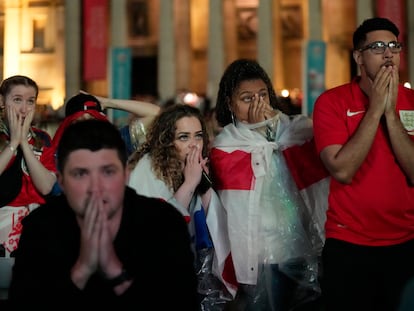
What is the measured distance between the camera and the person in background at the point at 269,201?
5441 millimetres

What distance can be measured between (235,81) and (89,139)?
8.67ft

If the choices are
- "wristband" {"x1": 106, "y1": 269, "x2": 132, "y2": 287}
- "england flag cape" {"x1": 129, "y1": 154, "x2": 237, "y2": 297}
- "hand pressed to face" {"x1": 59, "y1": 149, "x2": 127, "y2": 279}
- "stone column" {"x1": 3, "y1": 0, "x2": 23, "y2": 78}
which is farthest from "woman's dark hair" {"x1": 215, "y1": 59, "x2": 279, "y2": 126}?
"stone column" {"x1": 3, "y1": 0, "x2": 23, "y2": 78}

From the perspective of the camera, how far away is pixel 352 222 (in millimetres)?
4633

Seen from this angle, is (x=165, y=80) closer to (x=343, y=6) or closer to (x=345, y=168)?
(x=343, y=6)

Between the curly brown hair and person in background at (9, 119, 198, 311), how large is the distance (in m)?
2.13

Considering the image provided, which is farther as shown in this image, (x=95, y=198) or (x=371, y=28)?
(x=371, y=28)

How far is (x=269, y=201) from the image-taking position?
5480 mm

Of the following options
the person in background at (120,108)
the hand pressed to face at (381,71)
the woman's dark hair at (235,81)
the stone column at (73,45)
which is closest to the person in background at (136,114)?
the person in background at (120,108)

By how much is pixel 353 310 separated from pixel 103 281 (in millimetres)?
1960

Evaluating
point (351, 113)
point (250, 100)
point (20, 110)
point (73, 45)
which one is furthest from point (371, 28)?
point (73, 45)

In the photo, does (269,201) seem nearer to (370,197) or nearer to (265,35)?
(370,197)

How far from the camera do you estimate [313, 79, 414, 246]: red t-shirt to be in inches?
182

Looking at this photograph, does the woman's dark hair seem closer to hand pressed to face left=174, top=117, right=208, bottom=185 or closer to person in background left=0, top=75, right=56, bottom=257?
hand pressed to face left=174, top=117, right=208, bottom=185

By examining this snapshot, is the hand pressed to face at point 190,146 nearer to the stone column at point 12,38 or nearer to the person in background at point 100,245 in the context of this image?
the person in background at point 100,245
